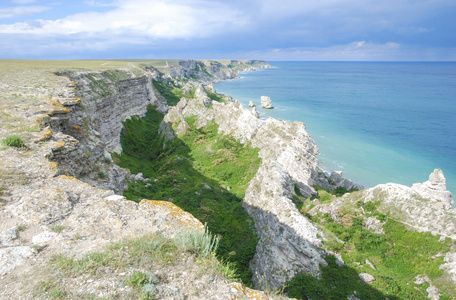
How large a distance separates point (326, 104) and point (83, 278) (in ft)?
380

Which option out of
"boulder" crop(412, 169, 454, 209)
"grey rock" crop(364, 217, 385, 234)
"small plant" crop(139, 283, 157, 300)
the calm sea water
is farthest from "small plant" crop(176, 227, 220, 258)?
the calm sea water

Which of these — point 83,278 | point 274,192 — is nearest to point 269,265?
point 274,192

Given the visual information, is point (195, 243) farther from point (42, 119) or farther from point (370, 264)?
point (370, 264)

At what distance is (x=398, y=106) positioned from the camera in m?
97.5

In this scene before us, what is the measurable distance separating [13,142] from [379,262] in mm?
20722

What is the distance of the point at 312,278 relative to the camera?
12.9 metres

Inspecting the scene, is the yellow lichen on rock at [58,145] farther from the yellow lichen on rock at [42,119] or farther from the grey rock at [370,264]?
the grey rock at [370,264]

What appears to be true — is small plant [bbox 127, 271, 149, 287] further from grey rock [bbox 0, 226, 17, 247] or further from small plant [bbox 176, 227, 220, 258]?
grey rock [bbox 0, 226, 17, 247]

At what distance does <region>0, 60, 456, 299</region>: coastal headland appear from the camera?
17.1 ft

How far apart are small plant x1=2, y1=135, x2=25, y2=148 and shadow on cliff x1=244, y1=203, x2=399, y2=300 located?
12.5 meters

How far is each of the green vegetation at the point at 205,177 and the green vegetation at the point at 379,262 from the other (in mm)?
4937

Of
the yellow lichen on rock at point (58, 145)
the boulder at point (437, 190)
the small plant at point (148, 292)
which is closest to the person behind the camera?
the small plant at point (148, 292)

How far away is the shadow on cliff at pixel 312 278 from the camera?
12.1 m

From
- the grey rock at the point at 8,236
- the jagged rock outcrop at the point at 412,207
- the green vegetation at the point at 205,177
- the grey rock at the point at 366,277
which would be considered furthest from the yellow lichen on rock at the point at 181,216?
the jagged rock outcrop at the point at 412,207
